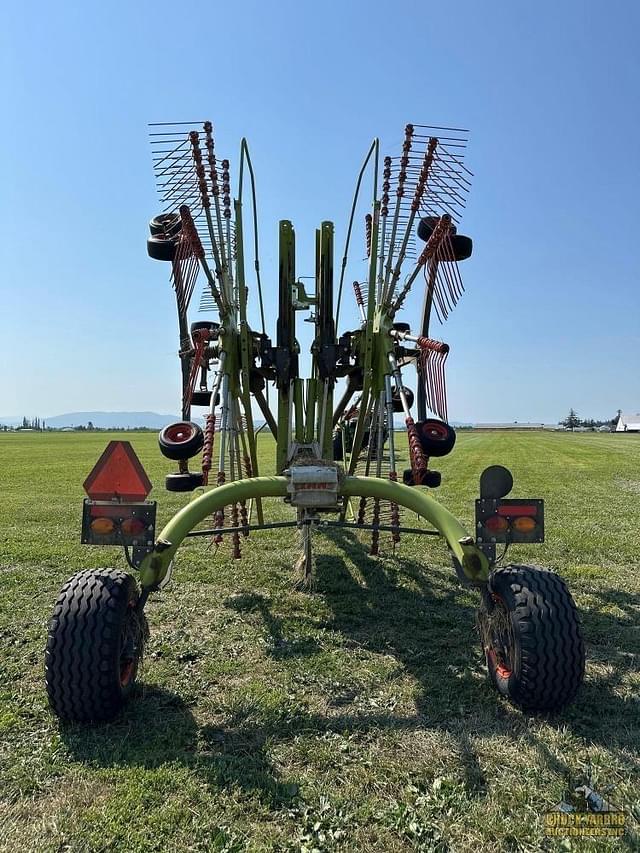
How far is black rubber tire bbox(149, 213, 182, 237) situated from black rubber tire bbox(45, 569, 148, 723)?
3.54 m

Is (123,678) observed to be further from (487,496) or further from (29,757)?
(487,496)

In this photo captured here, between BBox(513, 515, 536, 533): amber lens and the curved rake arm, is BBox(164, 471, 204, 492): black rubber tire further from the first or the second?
BBox(513, 515, 536, 533): amber lens

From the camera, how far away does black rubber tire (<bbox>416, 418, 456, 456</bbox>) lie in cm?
513

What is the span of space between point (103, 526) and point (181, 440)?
141cm

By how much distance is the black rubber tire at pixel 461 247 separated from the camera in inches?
232

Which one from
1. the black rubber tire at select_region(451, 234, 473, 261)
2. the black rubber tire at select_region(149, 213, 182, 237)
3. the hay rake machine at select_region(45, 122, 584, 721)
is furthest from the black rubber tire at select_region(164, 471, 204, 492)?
the black rubber tire at select_region(451, 234, 473, 261)

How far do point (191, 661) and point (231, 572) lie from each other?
8.49 feet

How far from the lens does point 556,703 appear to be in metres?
3.42

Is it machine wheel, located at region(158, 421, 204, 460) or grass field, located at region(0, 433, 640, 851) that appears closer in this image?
grass field, located at region(0, 433, 640, 851)

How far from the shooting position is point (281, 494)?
4363 mm

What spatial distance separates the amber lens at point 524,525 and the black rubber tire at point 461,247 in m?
3.05

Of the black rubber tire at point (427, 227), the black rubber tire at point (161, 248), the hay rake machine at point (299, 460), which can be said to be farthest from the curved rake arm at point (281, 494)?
the black rubber tire at point (427, 227)

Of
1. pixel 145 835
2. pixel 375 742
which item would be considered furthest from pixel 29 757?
pixel 375 742

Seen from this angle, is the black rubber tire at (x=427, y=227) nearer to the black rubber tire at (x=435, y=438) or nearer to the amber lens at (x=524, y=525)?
the black rubber tire at (x=435, y=438)
